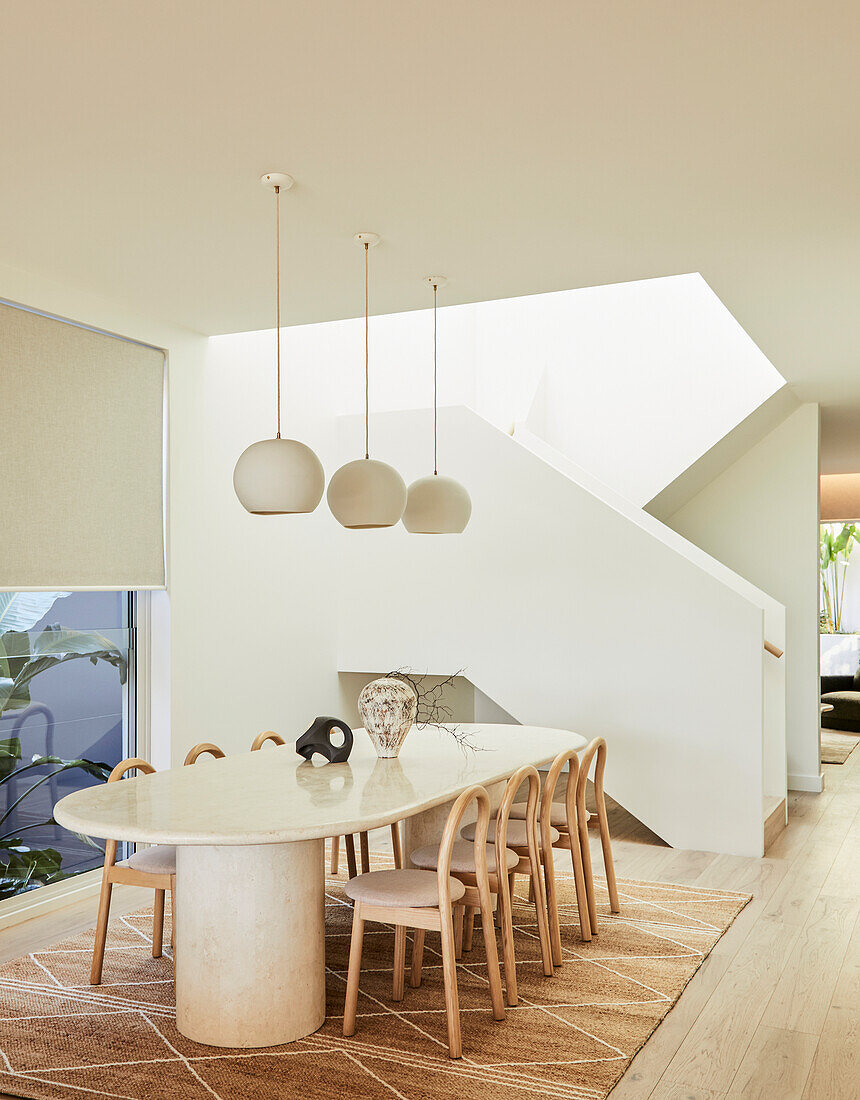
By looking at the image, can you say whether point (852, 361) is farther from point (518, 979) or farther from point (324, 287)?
point (518, 979)

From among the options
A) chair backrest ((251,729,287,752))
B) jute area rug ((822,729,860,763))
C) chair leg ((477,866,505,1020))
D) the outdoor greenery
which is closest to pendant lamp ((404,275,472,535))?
chair backrest ((251,729,287,752))

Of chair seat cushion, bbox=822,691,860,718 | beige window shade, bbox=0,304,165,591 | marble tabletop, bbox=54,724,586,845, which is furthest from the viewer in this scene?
chair seat cushion, bbox=822,691,860,718

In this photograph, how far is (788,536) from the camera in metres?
7.42

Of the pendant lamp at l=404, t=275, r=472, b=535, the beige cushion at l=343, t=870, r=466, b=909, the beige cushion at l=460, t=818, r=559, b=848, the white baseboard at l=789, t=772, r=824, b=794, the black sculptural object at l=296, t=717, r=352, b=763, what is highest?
the pendant lamp at l=404, t=275, r=472, b=535

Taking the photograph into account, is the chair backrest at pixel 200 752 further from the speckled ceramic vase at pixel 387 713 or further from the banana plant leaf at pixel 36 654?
the banana plant leaf at pixel 36 654

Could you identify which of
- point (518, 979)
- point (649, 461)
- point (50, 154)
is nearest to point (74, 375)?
point (50, 154)

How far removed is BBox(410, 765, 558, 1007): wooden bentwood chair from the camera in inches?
133

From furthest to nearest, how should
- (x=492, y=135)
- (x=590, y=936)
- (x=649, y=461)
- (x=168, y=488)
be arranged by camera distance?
(x=649, y=461), (x=168, y=488), (x=590, y=936), (x=492, y=135)

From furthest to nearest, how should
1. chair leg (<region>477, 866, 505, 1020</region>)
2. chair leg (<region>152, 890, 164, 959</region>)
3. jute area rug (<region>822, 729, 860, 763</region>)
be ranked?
jute area rug (<region>822, 729, 860, 763</region>)
chair leg (<region>152, 890, 164, 959</region>)
chair leg (<region>477, 866, 505, 1020</region>)

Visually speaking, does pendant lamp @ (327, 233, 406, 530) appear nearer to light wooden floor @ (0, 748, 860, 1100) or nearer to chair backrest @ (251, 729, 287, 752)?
chair backrest @ (251, 729, 287, 752)

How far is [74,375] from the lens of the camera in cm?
455

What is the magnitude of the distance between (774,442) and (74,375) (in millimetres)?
5051

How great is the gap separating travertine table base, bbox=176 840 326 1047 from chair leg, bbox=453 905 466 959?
0.86m

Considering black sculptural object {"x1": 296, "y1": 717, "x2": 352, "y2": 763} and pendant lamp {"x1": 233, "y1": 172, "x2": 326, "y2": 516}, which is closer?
pendant lamp {"x1": 233, "y1": 172, "x2": 326, "y2": 516}
